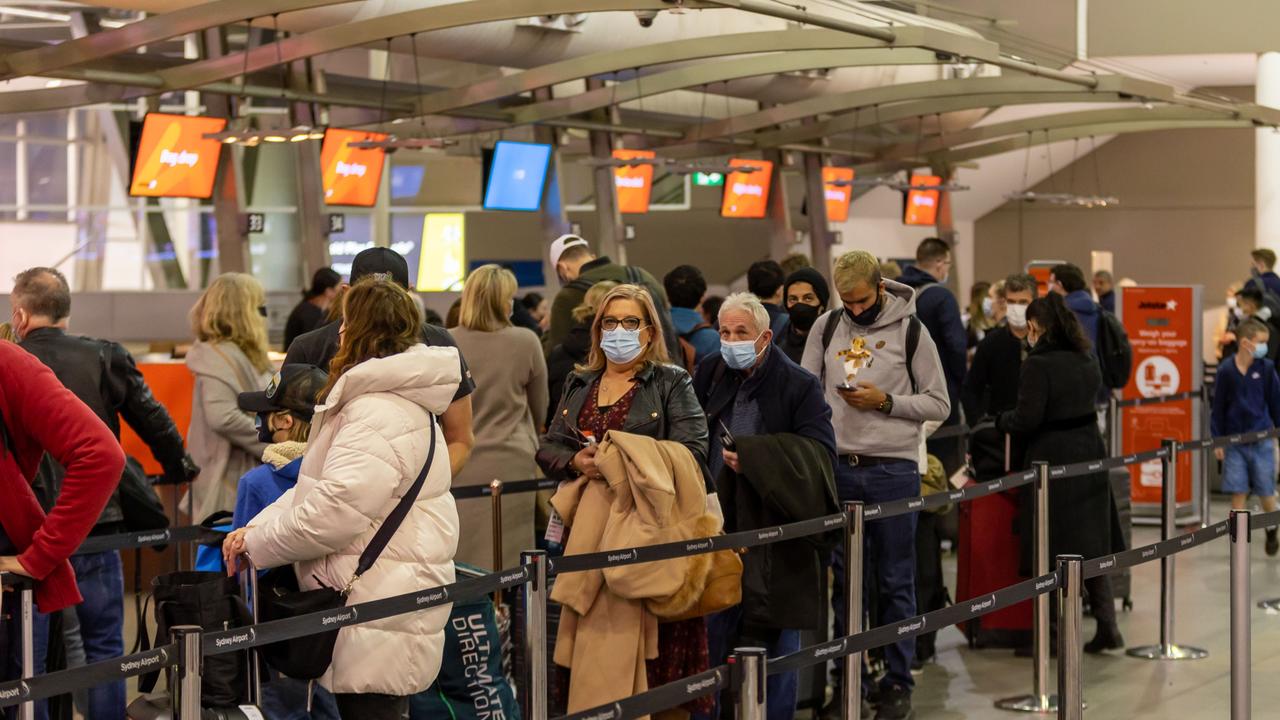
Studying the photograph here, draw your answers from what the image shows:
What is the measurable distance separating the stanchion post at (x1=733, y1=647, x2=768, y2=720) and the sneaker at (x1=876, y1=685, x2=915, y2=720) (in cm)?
271

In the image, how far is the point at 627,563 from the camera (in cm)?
471

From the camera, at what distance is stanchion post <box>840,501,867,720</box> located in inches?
206

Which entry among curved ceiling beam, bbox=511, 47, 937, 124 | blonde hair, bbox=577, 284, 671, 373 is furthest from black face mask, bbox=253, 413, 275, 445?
curved ceiling beam, bbox=511, 47, 937, 124

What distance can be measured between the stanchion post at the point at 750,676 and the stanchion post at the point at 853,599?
1.68 m

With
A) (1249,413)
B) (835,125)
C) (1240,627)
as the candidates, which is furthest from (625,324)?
(835,125)

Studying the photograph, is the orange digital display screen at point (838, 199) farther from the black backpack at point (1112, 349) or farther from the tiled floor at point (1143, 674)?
the tiled floor at point (1143, 674)

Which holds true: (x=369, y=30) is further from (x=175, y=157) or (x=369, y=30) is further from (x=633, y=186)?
(x=633, y=186)

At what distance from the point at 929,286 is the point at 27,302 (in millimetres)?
4118

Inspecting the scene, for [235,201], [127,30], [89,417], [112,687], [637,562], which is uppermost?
[127,30]

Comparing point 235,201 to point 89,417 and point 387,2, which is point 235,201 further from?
point 89,417

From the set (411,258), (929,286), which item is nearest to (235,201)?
(411,258)

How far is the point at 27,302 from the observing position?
5.29 metres

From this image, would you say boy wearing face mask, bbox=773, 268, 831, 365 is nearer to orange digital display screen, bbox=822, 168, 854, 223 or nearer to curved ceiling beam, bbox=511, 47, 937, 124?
curved ceiling beam, bbox=511, 47, 937, 124

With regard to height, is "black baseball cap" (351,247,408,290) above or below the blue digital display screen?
below
